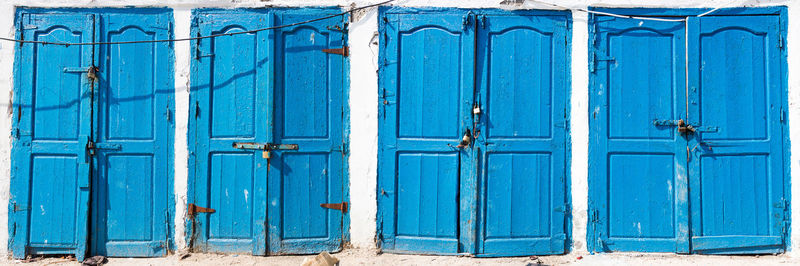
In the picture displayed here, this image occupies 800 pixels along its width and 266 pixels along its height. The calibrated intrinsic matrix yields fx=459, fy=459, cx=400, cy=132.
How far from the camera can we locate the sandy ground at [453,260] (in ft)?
12.0

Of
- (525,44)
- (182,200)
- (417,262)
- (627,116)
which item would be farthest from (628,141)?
(182,200)

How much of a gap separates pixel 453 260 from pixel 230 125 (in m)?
2.12

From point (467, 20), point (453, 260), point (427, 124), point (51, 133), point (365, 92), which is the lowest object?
point (453, 260)

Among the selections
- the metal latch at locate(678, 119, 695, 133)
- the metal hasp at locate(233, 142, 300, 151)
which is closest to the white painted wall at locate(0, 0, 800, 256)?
the metal hasp at locate(233, 142, 300, 151)

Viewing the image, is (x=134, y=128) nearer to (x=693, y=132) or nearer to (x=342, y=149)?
(x=342, y=149)

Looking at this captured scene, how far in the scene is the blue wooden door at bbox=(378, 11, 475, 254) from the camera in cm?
374

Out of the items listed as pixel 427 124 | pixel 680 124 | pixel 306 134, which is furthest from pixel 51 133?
pixel 680 124

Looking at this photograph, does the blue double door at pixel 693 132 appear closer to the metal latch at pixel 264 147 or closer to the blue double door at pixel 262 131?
the blue double door at pixel 262 131

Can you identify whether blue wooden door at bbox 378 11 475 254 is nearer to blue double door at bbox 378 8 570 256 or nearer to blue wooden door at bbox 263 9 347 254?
blue double door at bbox 378 8 570 256

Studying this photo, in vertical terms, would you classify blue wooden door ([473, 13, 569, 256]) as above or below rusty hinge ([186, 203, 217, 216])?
above

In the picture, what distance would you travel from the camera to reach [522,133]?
12.3 feet

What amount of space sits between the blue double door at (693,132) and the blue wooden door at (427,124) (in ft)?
3.52

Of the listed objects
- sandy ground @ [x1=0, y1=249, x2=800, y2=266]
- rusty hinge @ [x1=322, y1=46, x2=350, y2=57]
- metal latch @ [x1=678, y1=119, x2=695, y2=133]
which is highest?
rusty hinge @ [x1=322, y1=46, x2=350, y2=57]

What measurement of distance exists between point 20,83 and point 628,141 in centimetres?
497
